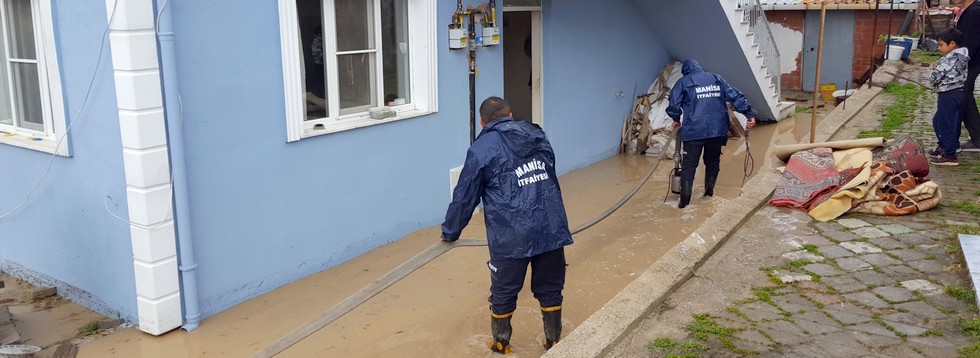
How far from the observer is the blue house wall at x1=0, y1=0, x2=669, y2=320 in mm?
5473

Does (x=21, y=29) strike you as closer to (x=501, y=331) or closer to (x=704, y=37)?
(x=501, y=331)

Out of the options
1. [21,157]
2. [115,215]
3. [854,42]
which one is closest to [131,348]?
[115,215]

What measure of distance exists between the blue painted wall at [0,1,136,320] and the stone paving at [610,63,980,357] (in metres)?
3.58

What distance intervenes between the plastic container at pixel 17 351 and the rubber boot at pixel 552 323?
3216mm

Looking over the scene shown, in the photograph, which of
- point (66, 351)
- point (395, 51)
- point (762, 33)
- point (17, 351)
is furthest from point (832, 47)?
point (17, 351)

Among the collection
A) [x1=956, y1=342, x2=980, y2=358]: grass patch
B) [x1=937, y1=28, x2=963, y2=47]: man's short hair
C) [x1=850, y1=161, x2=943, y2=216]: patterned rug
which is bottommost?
[x1=956, y1=342, x2=980, y2=358]: grass patch

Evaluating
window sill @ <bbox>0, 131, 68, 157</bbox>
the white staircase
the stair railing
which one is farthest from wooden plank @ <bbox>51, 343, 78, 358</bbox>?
the stair railing

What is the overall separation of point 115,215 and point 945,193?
22.9ft

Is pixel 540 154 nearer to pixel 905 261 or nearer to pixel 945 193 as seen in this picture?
pixel 905 261

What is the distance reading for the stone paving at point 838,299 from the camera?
4.36 metres

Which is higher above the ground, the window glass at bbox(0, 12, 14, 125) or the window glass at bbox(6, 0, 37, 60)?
the window glass at bbox(6, 0, 37, 60)

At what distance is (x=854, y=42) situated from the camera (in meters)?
18.1

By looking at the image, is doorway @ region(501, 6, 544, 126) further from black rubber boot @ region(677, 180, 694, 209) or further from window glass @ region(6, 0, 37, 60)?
window glass @ region(6, 0, 37, 60)

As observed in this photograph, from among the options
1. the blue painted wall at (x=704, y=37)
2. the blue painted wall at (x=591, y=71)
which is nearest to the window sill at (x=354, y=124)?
the blue painted wall at (x=591, y=71)
